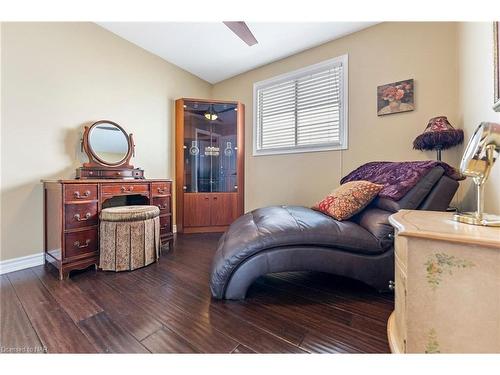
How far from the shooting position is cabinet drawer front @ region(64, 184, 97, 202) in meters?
1.70

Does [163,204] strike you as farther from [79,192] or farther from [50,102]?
[50,102]

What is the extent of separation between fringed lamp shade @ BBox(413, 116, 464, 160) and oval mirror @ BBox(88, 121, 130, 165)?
3027 millimetres

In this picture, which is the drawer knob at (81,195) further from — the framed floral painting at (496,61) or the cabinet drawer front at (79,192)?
the framed floral painting at (496,61)

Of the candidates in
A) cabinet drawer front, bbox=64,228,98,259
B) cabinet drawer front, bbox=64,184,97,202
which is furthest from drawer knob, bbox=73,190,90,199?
cabinet drawer front, bbox=64,228,98,259

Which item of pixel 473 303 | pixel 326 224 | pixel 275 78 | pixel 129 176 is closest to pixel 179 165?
pixel 129 176

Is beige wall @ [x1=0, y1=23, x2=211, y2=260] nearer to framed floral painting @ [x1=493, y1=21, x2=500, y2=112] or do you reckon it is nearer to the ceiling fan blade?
the ceiling fan blade

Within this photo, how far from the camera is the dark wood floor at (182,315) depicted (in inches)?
38.3

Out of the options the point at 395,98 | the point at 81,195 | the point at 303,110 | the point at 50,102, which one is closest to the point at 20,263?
the point at 81,195

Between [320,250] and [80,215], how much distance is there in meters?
1.93

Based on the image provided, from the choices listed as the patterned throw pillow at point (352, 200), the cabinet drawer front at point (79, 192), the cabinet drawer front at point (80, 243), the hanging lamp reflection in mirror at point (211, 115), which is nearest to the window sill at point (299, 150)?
the hanging lamp reflection in mirror at point (211, 115)

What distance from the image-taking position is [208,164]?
3.28 m

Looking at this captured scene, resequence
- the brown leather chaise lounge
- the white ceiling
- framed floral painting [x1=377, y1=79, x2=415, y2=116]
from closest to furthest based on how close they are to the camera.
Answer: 1. the brown leather chaise lounge
2. framed floral painting [x1=377, y1=79, x2=415, y2=116]
3. the white ceiling
